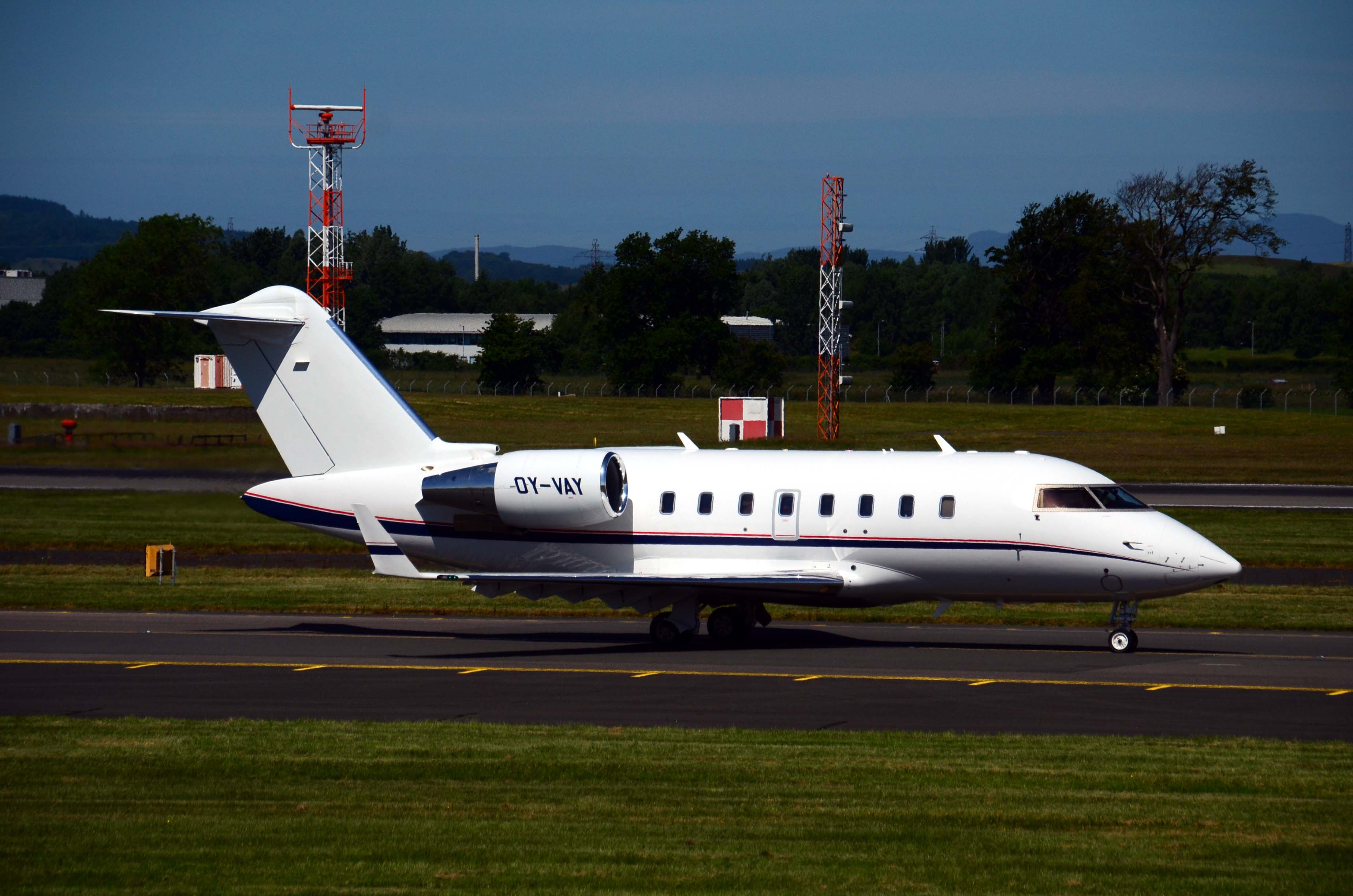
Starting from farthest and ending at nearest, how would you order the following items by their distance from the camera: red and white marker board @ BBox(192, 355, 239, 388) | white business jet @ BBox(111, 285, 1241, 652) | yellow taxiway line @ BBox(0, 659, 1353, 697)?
red and white marker board @ BBox(192, 355, 239, 388) < white business jet @ BBox(111, 285, 1241, 652) < yellow taxiway line @ BBox(0, 659, 1353, 697)

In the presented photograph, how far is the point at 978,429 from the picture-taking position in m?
87.9

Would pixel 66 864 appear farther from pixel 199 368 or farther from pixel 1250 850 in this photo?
pixel 199 368

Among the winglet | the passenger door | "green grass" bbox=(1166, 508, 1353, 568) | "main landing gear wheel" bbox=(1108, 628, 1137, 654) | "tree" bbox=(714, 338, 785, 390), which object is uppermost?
"tree" bbox=(714, 338, 785, 390)

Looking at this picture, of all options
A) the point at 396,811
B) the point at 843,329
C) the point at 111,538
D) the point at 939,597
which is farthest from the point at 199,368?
the point at 396,811

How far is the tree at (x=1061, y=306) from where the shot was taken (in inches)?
4333

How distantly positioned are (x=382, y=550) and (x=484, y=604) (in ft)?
20.8

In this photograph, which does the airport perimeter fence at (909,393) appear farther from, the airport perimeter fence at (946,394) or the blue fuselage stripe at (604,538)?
the blue fuselage stripe at (604,538)

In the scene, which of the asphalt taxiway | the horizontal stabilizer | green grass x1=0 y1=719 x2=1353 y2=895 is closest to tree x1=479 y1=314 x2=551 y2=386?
Answer: the asphalt taxiway

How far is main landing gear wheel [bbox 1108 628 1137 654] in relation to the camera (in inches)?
963

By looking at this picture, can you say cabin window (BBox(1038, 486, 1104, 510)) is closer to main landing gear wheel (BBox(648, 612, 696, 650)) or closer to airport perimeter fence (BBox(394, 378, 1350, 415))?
main landing gear wheel (BBox(648, 612, 696, 650))

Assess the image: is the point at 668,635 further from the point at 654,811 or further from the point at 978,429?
the point at 978,429

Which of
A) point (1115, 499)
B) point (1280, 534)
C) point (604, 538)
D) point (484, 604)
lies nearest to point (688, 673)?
point (604, 538)

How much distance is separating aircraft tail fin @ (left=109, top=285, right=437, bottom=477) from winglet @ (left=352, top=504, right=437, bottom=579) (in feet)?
5.01

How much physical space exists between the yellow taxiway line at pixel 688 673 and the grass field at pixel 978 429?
3921 centimetres
